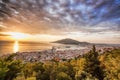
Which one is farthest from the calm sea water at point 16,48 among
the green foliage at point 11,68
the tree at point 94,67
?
the green foliage at point 11,68

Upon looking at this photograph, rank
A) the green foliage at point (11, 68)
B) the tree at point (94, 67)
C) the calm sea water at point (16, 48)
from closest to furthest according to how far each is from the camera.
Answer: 1. the green foliage at point (11, 68)
2. the tree at point (94, 67)
3. the calm sea water at point (16, 48)

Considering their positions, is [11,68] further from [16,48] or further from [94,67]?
[16,48]

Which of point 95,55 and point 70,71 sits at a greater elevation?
point 95,55

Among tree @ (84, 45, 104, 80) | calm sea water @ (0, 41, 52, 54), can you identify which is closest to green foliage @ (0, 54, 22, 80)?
tree @ (84, 45, 104, 80)

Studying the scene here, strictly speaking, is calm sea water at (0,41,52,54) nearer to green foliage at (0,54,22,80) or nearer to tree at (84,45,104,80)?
tree at (84,45,104,80)

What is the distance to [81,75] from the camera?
39.2ft

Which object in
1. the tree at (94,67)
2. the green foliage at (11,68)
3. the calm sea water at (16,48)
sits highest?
the green foliage at (11,68)

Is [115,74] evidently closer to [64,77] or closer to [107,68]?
[107,68]

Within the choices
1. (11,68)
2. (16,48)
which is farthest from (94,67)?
(16,48)

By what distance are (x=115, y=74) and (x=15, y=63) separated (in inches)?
313

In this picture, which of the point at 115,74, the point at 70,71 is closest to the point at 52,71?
the point at 70,71

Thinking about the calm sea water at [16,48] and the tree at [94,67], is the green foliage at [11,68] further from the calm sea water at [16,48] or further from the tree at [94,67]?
the calm sea water at [16,48]

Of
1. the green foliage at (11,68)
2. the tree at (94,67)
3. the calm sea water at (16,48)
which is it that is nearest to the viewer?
the green foliage at (11,68)

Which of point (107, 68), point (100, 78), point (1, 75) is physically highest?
point (1, 75)
